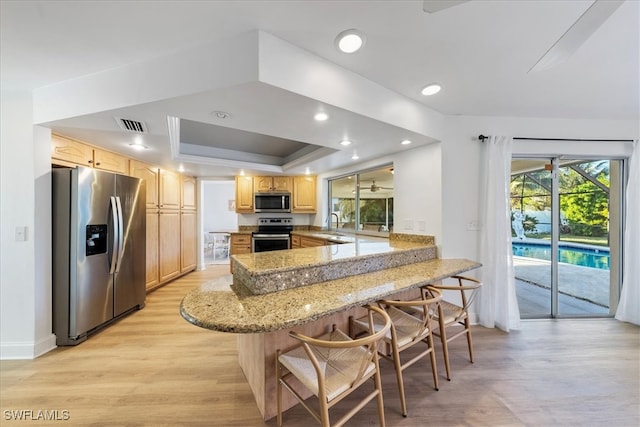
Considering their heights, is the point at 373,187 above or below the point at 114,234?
above

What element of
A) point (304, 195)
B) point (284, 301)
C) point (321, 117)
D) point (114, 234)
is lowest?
point (284, 301)

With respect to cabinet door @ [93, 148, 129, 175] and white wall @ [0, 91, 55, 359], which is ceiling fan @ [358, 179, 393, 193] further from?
white wall @ [0, 91, 55, 359]

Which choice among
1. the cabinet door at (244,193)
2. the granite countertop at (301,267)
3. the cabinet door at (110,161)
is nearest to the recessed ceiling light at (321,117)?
the granite countertop at (301,267)

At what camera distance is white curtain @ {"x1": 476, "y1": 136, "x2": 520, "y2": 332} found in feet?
8.78

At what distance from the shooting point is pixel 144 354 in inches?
88.4

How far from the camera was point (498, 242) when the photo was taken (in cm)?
268

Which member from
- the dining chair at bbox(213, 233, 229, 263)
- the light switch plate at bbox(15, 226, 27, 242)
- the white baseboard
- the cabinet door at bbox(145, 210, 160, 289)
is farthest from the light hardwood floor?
the dining chair at bbox(213, 233, 229, 263)

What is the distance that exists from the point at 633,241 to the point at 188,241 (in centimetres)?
664

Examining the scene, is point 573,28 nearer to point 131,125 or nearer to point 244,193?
point 131,125

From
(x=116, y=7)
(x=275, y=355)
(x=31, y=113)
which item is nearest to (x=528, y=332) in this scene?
(x=275, y=355)

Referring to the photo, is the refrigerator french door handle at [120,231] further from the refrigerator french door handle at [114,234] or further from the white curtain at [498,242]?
the white curtain at [498,242]

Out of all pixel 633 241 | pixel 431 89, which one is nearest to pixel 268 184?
pixel 431 89

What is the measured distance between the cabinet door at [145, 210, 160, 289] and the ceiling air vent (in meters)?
1.90

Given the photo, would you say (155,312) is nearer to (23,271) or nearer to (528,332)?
(23,271)
